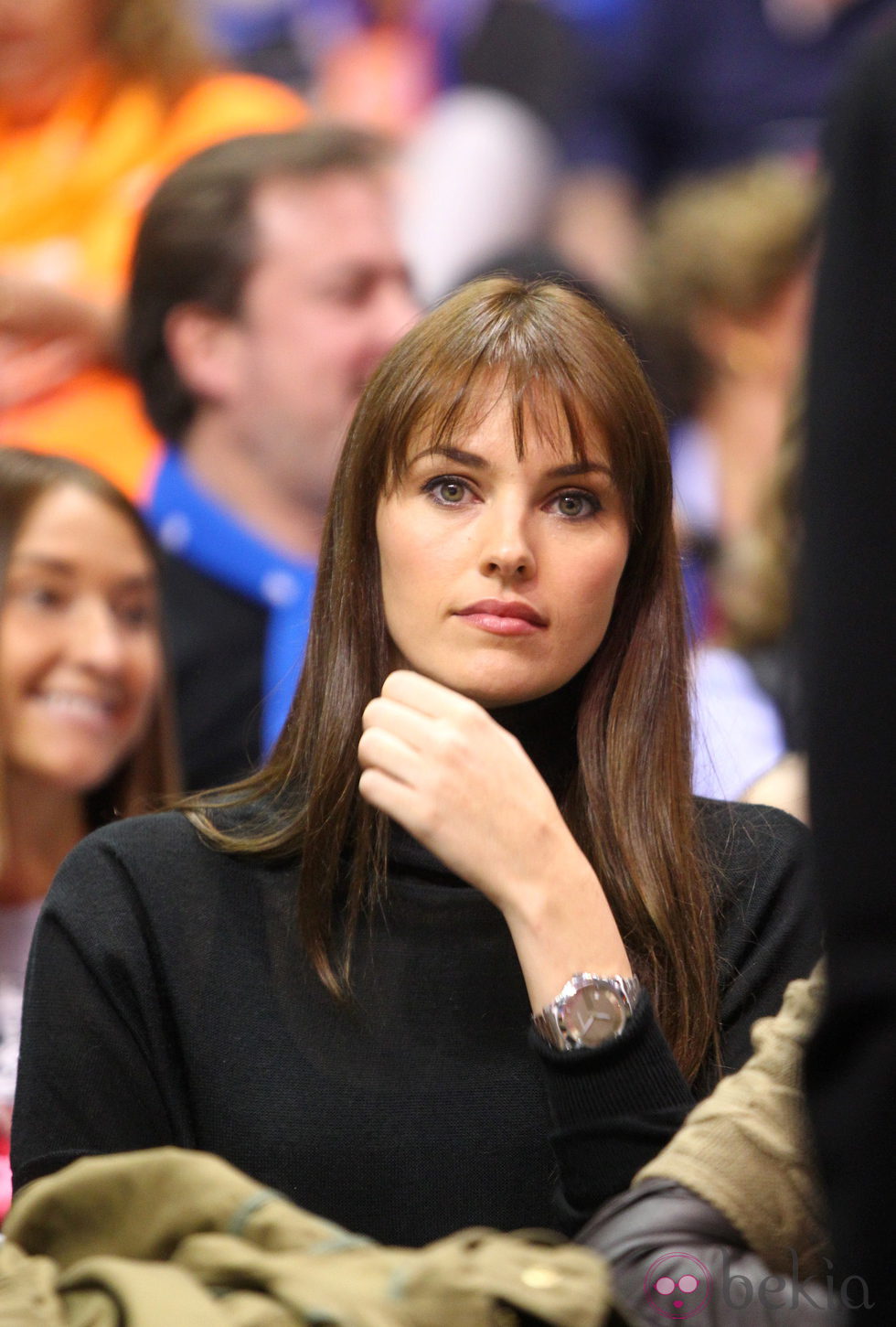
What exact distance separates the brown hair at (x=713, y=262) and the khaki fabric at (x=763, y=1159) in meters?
2.83

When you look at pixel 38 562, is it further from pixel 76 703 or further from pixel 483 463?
pixel 483 463

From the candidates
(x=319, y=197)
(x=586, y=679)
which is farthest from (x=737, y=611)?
(x=586, y=679)

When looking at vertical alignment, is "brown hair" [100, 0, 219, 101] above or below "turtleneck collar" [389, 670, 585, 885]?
above

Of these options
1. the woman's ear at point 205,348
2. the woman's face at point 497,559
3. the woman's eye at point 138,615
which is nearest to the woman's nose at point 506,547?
the woman's face at point 497,559

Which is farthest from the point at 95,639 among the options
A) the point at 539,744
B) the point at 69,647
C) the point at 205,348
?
the point at 539,744

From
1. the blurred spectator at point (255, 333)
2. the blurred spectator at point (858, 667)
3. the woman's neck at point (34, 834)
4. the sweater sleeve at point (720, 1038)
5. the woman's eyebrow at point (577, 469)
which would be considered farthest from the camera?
the blurred spectator at point (255, 333)

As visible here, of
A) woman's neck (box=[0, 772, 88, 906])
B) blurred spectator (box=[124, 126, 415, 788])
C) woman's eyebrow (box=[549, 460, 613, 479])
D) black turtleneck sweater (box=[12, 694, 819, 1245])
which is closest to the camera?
black turtleneck sweater (box=[12, 694, 819, 1245])

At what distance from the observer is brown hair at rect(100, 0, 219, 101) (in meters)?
3.97

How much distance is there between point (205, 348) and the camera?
12.0ft

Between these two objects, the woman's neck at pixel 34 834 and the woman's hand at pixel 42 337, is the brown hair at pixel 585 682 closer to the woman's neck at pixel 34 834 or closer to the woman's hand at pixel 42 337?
the woman's neck at pixel 34 834

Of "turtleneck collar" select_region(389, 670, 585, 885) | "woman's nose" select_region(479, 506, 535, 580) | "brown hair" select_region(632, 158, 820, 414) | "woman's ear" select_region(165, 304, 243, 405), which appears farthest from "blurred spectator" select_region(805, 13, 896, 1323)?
"brown hair" select_region(632, 158, 820, 414)

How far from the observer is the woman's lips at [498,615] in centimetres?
183

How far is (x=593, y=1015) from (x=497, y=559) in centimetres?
47

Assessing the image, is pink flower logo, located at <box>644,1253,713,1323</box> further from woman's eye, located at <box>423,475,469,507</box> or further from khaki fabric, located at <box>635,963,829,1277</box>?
woman's eye, located at <box>423,475,469,507</box>
